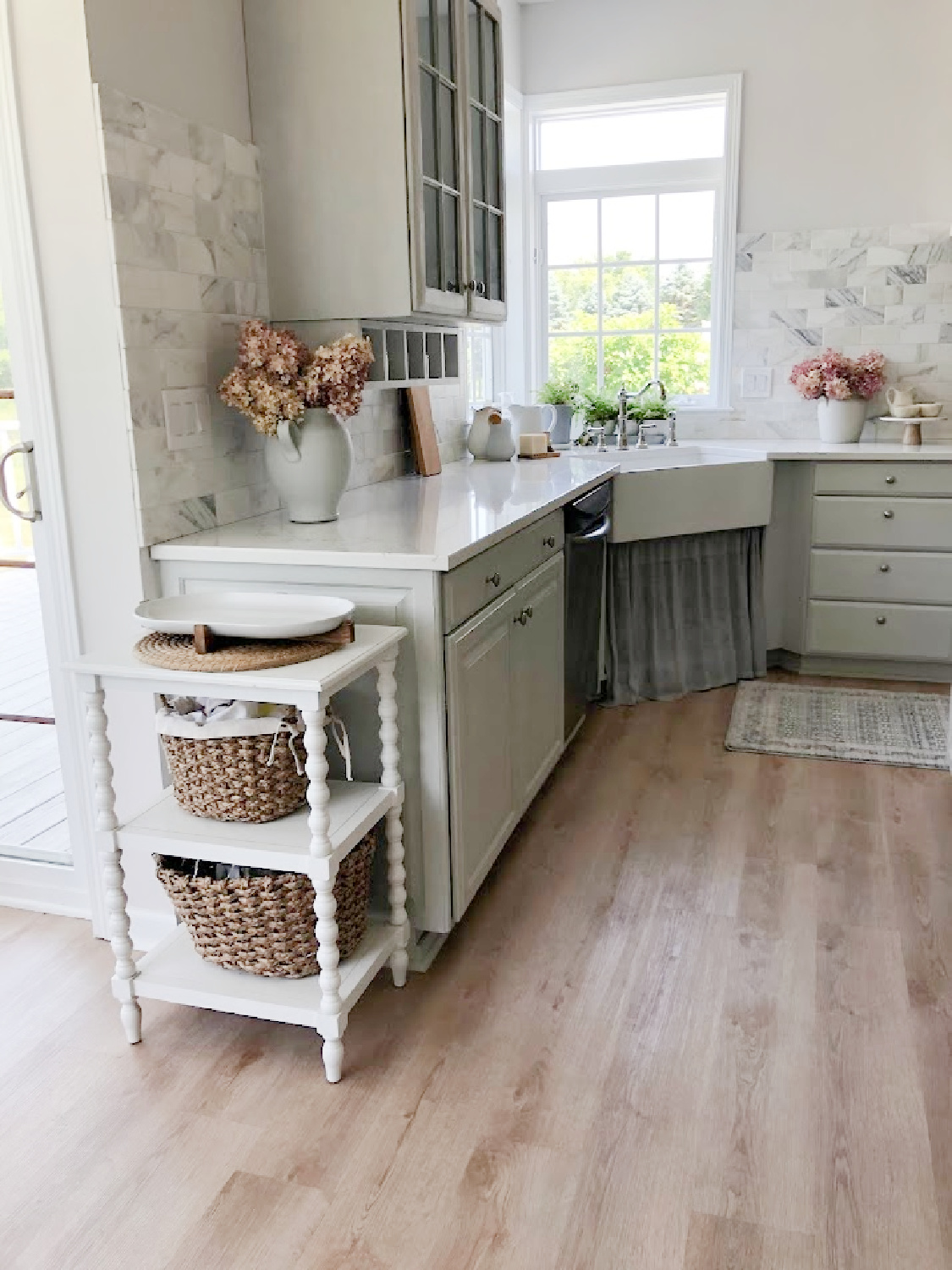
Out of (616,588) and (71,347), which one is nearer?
(71,347)

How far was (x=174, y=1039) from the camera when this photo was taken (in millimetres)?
2053

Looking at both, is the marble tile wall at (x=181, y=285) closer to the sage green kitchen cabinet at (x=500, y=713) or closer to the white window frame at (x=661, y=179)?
the sage green kitchen cabinet at (x=500, y=713)

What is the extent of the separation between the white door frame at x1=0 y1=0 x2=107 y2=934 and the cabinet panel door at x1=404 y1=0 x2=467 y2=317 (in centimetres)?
87

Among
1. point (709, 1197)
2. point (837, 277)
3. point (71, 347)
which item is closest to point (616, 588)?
point (837, 277)

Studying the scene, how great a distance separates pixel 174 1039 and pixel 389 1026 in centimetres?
42

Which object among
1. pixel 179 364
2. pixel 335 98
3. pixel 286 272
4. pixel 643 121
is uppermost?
pixel 643 121

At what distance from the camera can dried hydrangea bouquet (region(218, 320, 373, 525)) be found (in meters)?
2.27

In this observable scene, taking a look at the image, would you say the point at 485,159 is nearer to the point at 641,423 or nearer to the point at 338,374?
the point at 338,374

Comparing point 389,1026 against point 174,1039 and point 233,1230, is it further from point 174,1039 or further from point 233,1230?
point 233,1230

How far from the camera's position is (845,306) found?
4328 millimetres

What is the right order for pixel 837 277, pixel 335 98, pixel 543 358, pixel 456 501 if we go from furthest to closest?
pixel 543 358, pixel 837 277, pixel 456 501, pixel 335 98

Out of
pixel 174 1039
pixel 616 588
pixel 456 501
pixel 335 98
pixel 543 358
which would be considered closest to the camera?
pixel 174 1039

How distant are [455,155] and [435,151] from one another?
181 millimetres

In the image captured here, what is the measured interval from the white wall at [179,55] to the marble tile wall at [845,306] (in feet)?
8.44
